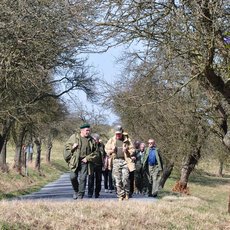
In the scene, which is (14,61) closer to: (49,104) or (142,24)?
(142,24)

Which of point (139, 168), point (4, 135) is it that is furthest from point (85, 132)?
point (4, 135)

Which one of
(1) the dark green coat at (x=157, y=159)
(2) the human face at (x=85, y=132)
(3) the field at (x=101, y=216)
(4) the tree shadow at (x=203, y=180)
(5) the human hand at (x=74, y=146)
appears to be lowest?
(4) the tree shadow at (x=203, y=180)

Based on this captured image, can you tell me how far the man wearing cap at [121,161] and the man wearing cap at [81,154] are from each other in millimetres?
518

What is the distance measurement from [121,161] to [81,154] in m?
1.06

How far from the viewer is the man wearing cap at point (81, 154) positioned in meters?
13.7

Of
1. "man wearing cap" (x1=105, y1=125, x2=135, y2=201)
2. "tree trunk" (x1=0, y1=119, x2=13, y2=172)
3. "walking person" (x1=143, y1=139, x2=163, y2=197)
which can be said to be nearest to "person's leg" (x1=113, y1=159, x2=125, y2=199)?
"man wearing cap" (x1=105, y1=125, x2=135, y2=201)

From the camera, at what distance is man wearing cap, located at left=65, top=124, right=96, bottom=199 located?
13727mm

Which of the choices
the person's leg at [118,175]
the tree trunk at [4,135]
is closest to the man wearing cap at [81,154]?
the person's leg at [118,175]

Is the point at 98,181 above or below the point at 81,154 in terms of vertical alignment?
below

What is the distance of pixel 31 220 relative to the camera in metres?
8.28

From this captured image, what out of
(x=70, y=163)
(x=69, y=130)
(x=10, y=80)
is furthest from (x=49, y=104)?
(x=69, y=130)

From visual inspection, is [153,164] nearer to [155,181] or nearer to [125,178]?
[155,181]

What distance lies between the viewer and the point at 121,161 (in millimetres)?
14031

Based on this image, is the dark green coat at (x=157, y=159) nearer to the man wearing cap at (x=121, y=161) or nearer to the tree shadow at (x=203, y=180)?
the man wearing cap at (x=121, y=161)
